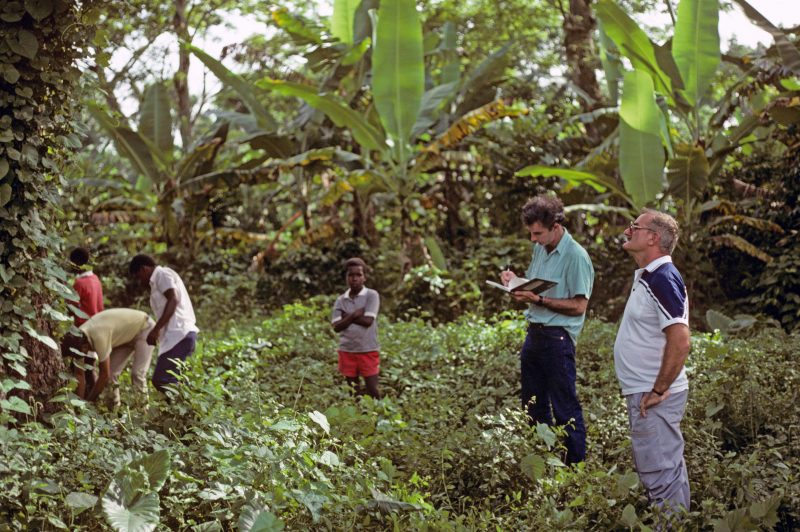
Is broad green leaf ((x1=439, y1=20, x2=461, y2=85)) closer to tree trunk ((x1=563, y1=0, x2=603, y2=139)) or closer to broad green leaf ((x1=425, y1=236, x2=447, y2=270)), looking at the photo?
tree trunk ((x1=563, y1=0, x2=603, y2=139))

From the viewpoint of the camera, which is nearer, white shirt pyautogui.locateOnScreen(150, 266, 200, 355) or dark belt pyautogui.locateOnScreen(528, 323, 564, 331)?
dark belt pyautogui.locateOnScreen(528, 323, 564, 331)

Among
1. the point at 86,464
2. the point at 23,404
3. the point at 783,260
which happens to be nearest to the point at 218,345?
the point at 23,404

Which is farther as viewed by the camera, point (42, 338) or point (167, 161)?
point (167, 161)

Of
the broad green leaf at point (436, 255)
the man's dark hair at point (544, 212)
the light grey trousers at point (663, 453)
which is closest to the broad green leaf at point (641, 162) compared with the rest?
the broad green leaf at point (436, 255)

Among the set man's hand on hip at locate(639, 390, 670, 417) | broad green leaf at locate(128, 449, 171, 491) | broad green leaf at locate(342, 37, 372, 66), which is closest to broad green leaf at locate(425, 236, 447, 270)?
broad green leaf at locate(342, 37, 372, 66)

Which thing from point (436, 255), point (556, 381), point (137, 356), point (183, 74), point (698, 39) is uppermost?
point (183, 74)

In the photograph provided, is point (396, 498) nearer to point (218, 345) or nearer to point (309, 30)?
point (218, 345)

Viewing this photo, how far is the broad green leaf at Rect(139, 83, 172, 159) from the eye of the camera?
1453cm

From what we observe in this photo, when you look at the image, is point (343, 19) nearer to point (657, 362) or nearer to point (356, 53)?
point (356, 53)

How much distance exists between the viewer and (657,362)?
4.20 meters

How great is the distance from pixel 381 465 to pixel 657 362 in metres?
1.48

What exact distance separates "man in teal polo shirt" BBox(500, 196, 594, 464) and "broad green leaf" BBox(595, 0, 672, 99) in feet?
21.5

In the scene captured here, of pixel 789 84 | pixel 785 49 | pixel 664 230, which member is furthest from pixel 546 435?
pixel 789 84

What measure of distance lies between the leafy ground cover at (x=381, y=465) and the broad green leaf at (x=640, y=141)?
172 inches
